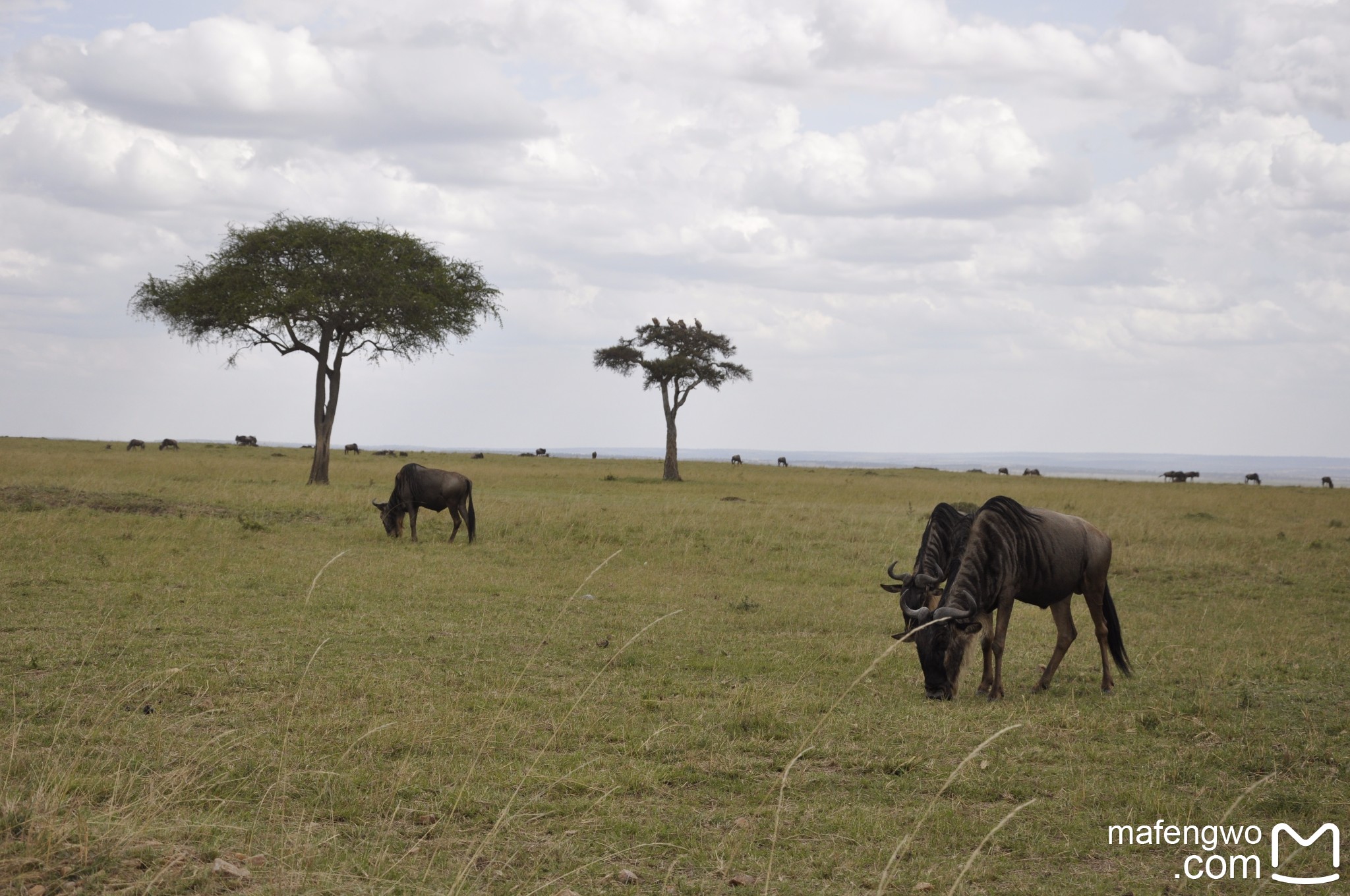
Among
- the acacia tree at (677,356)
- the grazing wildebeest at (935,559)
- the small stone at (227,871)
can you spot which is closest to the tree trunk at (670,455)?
the acacia tree at (677,356)

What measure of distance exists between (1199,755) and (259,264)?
36516 mm

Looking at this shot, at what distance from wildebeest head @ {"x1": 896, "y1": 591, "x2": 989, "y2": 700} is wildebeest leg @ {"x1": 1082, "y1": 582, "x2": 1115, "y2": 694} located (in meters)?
1.52

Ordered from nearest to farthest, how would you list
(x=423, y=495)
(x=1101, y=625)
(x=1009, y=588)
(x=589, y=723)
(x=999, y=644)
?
(x=589, y=723), (x=999, y=644), (x=1009, y=588), (x=1101, y=625), (x=423, y=495)

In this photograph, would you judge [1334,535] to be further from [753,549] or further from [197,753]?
[197,753]

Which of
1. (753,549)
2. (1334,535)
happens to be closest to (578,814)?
(753,549)

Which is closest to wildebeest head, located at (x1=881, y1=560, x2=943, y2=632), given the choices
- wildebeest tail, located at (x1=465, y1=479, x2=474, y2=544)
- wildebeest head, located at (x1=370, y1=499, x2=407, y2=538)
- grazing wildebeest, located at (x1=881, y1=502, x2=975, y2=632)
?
grazing wildebeest, located at (x1=881, y1=502, x2=975, y2=632)

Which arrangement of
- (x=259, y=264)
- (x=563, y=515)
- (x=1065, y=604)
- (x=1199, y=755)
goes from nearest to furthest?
(x=1199, y=755)
(x=1065, y=604)
(x=563, y=515)
(x=259, y=264)

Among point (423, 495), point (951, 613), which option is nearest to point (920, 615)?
point (951, 613)

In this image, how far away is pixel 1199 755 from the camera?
748 centimetres

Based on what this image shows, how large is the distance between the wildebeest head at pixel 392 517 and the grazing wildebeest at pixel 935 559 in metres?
12.3

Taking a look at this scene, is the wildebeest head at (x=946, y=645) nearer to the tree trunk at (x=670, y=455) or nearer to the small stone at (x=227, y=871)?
the small stone at (x=227, y=871)

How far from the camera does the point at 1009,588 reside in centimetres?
955

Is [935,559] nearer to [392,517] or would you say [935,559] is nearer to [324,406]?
[392,517]

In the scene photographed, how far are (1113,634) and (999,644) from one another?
1.73 metres
